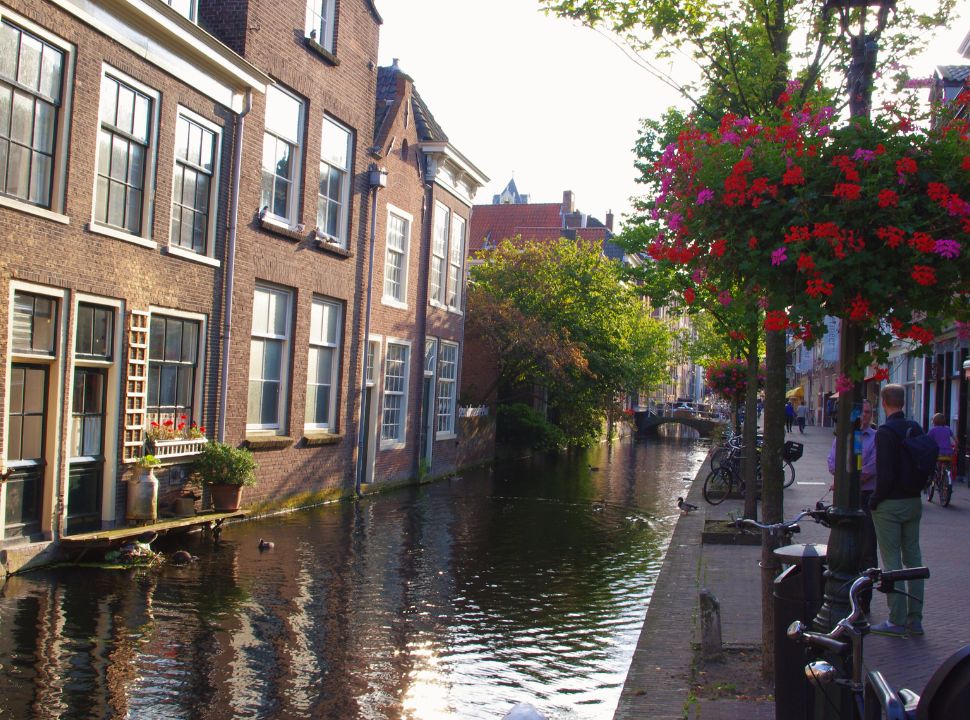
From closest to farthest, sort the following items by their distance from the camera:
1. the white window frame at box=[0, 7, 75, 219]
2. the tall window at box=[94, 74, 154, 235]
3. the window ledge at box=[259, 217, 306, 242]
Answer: the white window frame at box=[0, 7, 75, 219]
the tall window at box=[94, 74, 154, 235]
the window ledge at box=[259, 217, 306, 242]

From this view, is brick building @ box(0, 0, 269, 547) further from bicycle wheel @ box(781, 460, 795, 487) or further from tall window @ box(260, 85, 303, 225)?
bicycle wheel @ box(781, 460, 795, 487)

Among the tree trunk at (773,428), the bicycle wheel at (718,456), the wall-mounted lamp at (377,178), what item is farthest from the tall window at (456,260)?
the tree trunk at (773,428)

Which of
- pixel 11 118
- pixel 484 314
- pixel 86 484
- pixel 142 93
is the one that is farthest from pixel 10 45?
pixel 484 314

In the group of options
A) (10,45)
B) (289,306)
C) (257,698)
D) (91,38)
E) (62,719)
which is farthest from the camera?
(289,306)

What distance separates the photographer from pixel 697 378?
438 ft

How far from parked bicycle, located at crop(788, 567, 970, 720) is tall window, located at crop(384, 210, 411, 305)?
17275 millimetres

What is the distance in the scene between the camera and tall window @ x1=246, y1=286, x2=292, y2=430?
15.8 metres

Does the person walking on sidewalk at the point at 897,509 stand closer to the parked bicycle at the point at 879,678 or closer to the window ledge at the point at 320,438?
the parked bicycle at the point at 879,678

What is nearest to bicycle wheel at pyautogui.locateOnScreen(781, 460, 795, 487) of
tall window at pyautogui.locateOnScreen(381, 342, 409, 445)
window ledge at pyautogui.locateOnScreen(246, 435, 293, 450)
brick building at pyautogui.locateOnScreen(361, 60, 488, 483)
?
brick building at pyautogui.locateOnScreen(361, 60, 488, 483)

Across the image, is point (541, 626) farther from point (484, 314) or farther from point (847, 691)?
point (484, 314)

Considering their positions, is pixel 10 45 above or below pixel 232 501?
above

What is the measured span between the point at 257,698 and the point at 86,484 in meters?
6.44

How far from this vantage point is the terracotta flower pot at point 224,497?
13.9 metres

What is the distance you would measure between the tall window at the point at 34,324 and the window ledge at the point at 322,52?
744 cm
